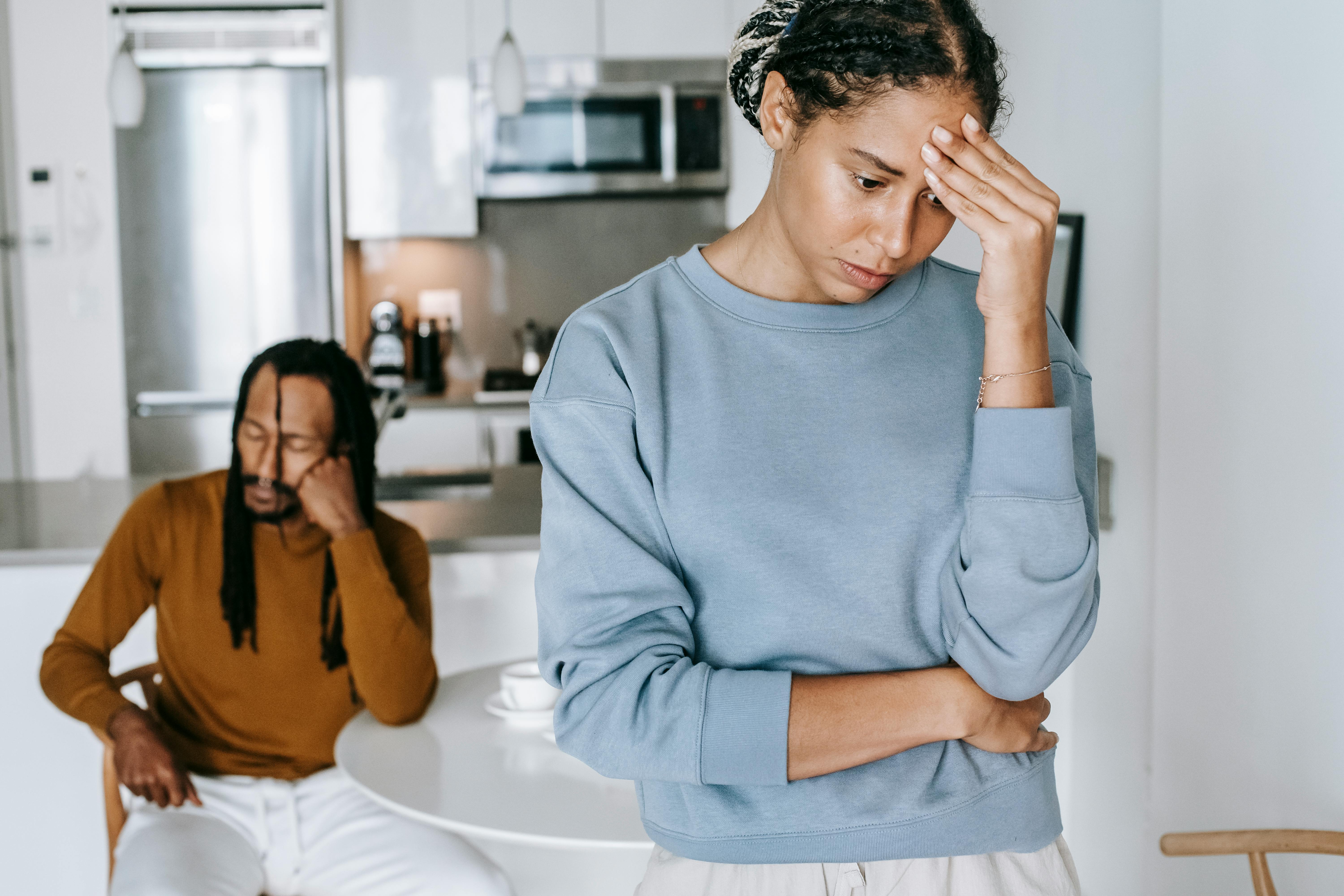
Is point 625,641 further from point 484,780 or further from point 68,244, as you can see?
point 68,244

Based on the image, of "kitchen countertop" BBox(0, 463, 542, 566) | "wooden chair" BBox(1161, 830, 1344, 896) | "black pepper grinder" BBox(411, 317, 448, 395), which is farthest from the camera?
"black pepper grinder" BBox(411, 317, 448, 395)

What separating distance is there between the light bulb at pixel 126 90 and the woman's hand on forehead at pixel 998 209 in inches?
95.1

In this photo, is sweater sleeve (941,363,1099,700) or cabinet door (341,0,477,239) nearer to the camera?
sweater sleeve (941,363,1099,700)

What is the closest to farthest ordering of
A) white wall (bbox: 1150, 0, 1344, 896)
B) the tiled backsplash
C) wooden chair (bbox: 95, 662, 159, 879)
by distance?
white wall (bbox: 1150, 0, 1344, 896), wooden chair (bbox: 95, 662, 159, 879), the tiled backsplash

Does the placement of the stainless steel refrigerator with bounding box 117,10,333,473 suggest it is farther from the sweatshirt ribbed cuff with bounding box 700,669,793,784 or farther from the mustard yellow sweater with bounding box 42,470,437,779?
the sweatshirt ribbed cuff with bounding box 700,669,793,784

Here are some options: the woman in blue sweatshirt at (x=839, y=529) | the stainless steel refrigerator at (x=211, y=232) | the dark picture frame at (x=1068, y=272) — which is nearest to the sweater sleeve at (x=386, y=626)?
the woman in blue sweatshirt at (x=839, y=529)

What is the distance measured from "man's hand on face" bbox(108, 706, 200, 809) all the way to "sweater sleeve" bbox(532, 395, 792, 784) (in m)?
0.96

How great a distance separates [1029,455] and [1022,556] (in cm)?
7

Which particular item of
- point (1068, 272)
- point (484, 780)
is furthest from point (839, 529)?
point (1068, 272)

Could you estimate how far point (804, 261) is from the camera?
0.79 meters

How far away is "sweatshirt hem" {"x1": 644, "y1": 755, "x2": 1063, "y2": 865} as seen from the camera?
0.75m

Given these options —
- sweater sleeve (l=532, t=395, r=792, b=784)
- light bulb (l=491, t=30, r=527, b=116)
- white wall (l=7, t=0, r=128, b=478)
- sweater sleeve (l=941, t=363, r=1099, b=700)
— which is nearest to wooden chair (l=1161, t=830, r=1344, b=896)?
sweater sleeve (l=941, t=363, r=1099, b=700)

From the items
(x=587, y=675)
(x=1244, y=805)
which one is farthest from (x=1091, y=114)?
(x=587, y=675)

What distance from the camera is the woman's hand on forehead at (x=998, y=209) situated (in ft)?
2.38
